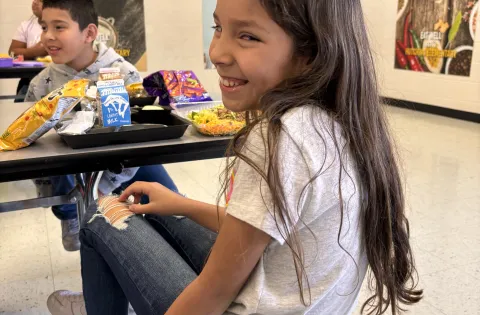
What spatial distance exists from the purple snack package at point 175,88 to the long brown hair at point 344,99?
820mm

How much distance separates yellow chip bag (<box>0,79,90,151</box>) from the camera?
114cm

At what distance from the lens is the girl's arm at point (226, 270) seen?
688 millimetres

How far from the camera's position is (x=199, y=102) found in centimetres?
157

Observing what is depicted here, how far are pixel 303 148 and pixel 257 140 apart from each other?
0.07m

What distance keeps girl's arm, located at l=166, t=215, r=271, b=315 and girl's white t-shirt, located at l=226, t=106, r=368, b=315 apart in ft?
0.06

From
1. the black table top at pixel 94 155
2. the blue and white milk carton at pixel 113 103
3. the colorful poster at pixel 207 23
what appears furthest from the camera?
the colorful poster at pixel 207 23

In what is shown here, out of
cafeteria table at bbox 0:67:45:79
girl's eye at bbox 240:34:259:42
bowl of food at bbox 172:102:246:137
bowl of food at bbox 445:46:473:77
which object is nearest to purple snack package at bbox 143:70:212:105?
bowl of food at bbox 172:102:246:137

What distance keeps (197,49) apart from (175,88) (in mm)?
4494

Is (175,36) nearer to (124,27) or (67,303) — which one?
(124,27)

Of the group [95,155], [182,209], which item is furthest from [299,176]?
[95,155]

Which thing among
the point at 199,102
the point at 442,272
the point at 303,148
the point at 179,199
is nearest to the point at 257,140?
the point at 303,148

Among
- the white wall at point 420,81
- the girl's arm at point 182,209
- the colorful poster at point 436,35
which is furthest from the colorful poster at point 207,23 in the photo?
the girl's arm at point 182,209

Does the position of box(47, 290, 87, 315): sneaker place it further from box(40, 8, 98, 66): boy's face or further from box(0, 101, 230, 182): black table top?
box(40, 8, 98, 66): boy's face

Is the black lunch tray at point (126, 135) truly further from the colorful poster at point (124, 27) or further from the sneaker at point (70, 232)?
the colorful poster at point (124, 27)
